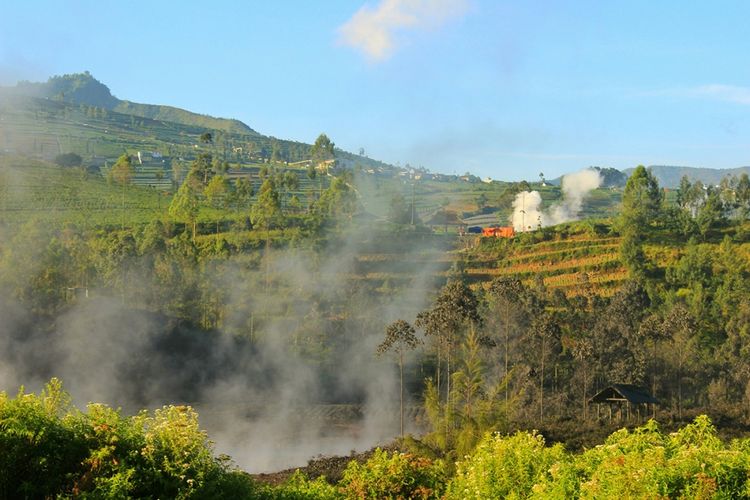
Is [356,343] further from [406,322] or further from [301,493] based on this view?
[301,493]

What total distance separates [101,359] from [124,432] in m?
38.0

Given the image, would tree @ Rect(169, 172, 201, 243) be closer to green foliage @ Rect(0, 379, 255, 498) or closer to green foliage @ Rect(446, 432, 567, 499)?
green foliage @ Rect(446, 432, 567, 499)

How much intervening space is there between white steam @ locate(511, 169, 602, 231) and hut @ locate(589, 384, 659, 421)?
49.7 m

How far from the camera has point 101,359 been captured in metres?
48.4

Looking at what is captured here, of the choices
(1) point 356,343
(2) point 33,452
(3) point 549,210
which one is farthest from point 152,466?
(3) point 549,210

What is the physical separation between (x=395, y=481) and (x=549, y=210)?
101 metres

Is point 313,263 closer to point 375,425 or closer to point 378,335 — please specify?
point 378,335

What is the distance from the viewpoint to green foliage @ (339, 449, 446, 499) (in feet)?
55.9

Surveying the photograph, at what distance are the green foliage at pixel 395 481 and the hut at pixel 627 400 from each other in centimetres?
2061

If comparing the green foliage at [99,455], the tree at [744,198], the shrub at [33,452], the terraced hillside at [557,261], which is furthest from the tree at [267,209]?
the shrub at [33,452]

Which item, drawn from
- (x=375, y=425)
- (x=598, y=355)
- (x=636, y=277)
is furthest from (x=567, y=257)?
(x=375, y=425)

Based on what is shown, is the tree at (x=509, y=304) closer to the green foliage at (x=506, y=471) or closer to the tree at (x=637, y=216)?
the tree at (x=637, y=216)

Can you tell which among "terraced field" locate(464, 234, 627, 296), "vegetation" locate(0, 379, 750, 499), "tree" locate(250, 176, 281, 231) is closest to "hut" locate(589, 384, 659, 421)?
A: "vegetation" locate(0, 379, 750, 499)

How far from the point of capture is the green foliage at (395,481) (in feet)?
55.9
